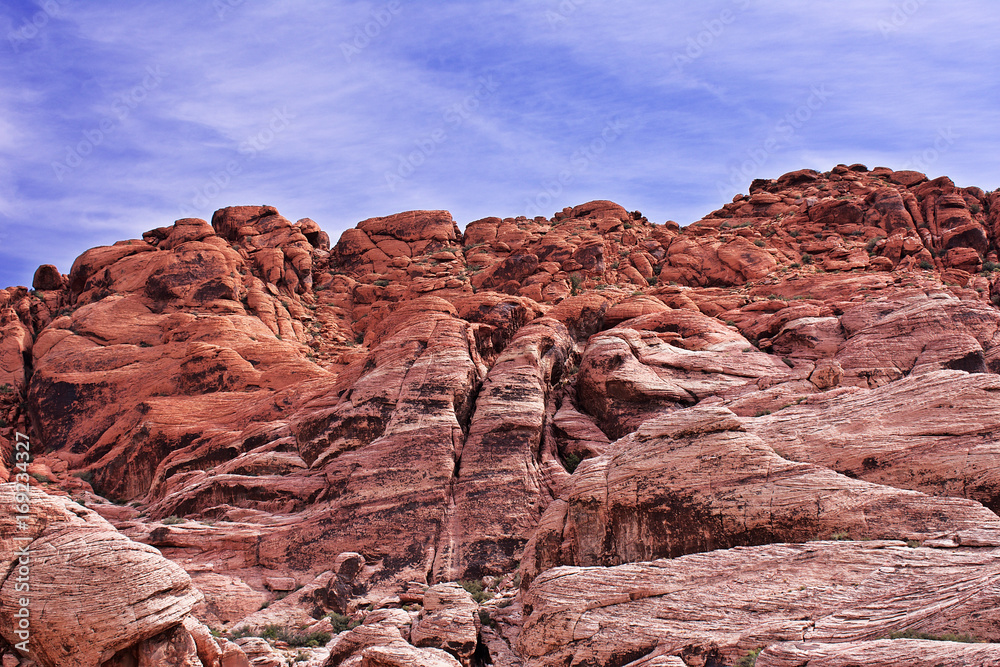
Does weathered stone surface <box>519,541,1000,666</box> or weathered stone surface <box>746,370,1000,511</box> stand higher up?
weathered stone surface <box>746,370,1000,511</box>

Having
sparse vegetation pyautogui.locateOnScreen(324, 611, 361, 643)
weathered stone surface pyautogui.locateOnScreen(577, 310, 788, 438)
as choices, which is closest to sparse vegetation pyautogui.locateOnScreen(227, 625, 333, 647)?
sparse vegetation pyautogui.locateOnScreen(324, 611, 361, 643)

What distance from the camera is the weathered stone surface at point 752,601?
1430cm

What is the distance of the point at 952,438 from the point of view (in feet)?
64.4

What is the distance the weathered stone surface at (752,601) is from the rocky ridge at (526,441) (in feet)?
0.25

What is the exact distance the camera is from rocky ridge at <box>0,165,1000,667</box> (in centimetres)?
1644

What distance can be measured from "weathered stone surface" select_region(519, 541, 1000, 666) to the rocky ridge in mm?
76

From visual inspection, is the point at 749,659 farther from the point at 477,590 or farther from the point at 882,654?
the point at 477,590

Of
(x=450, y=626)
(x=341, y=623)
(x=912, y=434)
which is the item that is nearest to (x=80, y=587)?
(x=450, y=626)

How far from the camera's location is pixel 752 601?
16.5 m

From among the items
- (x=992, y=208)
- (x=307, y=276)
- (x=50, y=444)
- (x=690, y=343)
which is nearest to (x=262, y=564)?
(x=50, y=444)

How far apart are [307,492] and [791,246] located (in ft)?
144

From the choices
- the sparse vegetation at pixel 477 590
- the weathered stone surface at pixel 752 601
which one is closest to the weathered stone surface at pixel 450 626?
the weathered stone surface at pixel 752 601

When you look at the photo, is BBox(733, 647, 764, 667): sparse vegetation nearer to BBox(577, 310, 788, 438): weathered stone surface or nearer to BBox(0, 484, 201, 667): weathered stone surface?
BBox(0, 484, 201, 667): weathered stone surface
